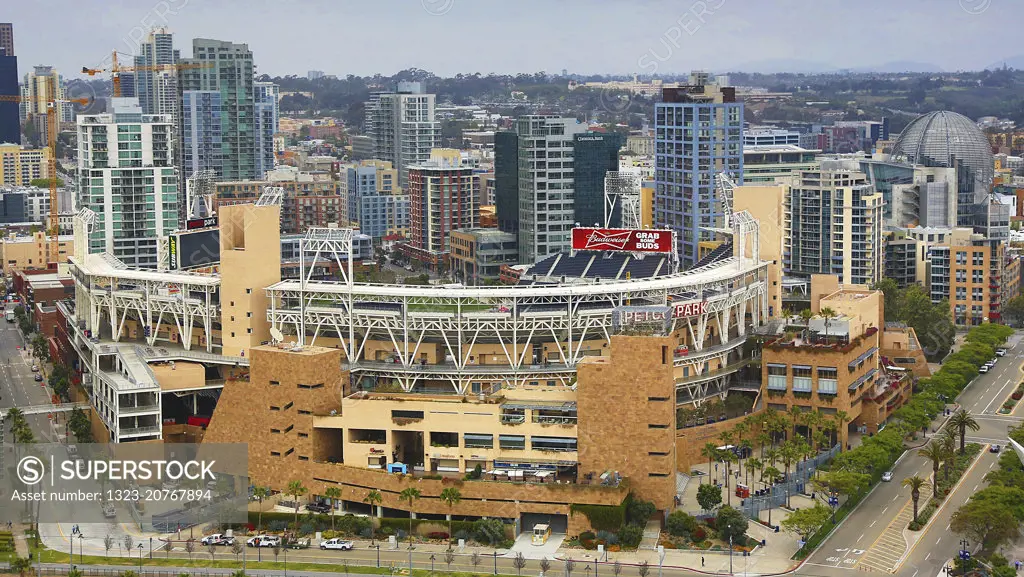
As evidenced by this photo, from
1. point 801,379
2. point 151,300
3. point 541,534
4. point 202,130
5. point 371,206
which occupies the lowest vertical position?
point 541,534

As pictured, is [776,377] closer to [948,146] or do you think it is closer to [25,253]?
[948,146]

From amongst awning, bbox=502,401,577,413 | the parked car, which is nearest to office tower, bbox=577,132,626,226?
awning, bbox=502,401,577,413

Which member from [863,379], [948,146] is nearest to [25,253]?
[948,146]

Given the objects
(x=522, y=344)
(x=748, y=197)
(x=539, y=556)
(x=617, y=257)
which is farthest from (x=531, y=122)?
(x=539, y=556)

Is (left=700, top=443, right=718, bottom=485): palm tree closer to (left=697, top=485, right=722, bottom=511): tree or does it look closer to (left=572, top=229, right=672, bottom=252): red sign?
(left=697, top=485, right=722, bottom=511): tree

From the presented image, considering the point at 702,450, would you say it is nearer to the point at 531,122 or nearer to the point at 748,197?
the point at 748,197

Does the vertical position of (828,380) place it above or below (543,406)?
below
